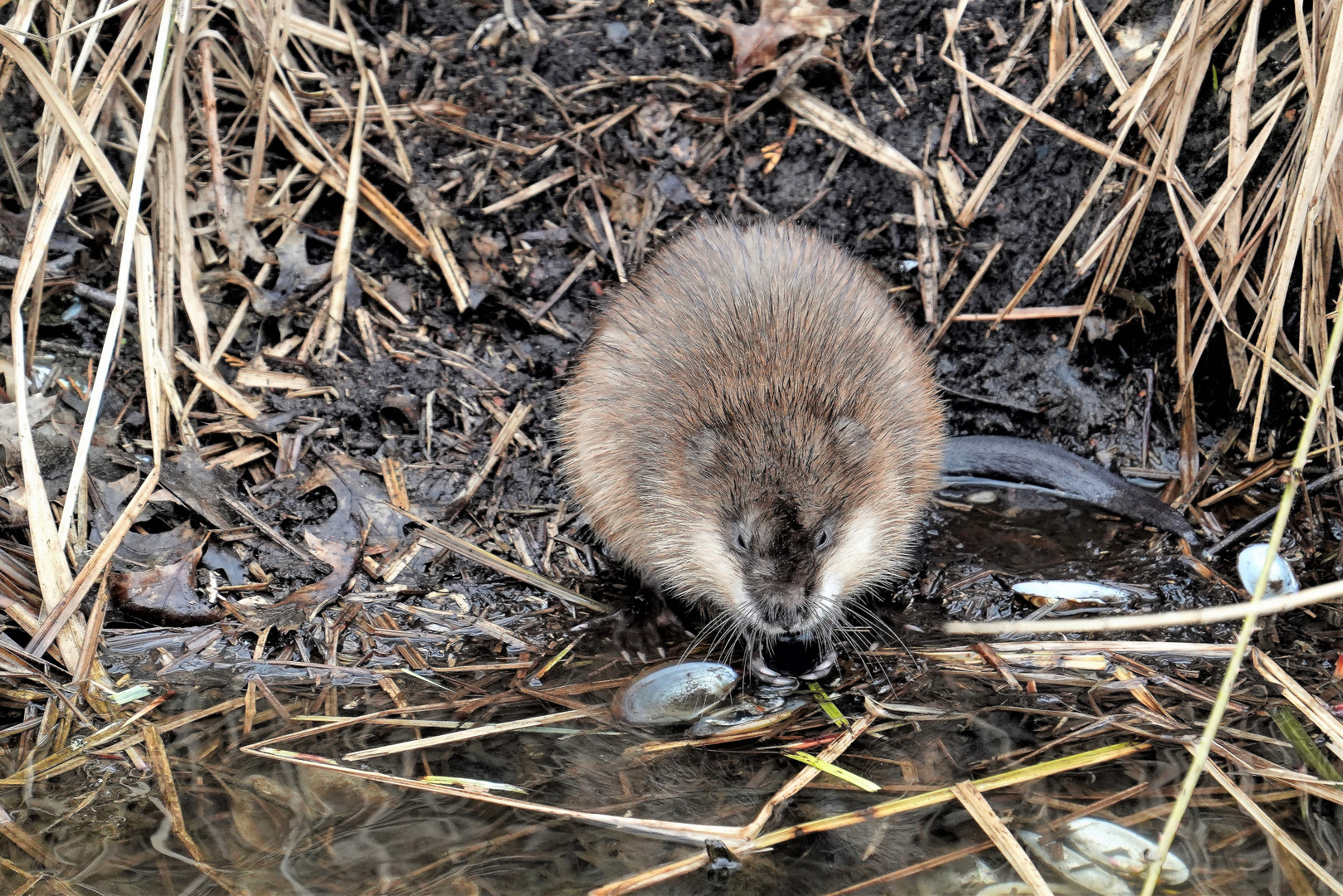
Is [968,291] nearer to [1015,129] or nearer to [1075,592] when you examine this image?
[1015,129]

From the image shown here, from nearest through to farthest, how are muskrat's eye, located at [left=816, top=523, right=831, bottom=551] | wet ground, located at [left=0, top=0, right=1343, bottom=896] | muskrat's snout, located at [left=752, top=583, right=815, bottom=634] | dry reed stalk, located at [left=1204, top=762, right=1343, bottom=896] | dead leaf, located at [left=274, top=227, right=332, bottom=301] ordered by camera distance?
dry reed stalk, located at [left=1204, top=762, right=1343, bottom=896] → wet ground, located at [left=0, top=0, right=1343, bottom=896] → muskrat's snout, located at [left=752, top=583, right=815, bottom=634] → muskrat's eye, located at [left=816, top=523, right=831, bottom=551] → dead leaf, located at [left=274, top=227, right=332, bottom=301]

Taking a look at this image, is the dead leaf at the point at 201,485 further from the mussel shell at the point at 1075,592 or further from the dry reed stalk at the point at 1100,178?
the dry reed stalk at the point at 1100,178

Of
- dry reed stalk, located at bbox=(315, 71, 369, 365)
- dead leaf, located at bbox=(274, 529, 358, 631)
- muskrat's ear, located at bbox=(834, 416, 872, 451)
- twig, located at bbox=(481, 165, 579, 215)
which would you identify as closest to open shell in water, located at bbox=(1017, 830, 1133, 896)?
muskrat's ear, located at bbox=(834, 416, 872, 451)

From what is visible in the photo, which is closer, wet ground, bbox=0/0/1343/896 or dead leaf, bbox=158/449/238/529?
wet ground, bbox=0/0/1343/896

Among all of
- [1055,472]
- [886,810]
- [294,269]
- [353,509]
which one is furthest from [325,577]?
[1055,472]

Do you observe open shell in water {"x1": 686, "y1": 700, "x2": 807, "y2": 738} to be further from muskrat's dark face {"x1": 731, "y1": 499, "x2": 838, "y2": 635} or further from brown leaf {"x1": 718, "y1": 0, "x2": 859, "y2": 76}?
brown leaf {"x1": 718, "y1": 0, "x2": 859, "y2": 76}

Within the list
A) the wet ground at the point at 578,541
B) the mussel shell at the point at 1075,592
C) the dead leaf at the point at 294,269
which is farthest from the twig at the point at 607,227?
the mussel shell at the point at 1075,592

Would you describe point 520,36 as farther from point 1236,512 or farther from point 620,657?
point 1236,512
